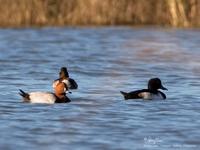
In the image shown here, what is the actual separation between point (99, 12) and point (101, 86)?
12.4 meters

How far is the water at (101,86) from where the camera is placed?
931cm

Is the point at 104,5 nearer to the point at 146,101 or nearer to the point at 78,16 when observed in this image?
the point at 78,16

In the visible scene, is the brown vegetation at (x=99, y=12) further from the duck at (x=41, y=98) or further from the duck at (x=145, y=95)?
the duck at (x=41, y=98)

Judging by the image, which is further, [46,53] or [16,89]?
[46,53]

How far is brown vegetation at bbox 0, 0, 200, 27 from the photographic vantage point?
2625cm

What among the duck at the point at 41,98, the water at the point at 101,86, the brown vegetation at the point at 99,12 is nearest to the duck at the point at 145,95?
the water at the point at 101,86

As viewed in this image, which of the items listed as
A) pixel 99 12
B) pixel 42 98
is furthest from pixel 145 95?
pixel 99 12

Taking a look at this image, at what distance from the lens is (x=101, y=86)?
47.5ft

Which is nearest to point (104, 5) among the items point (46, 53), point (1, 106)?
point (46, 53)

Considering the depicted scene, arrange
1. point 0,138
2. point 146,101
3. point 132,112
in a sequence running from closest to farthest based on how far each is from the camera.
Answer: point 0,138
point 132,112
point 146,101

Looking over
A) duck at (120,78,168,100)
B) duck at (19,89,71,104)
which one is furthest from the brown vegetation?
duck at (19,89,71,104)

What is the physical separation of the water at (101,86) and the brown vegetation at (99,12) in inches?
12.2

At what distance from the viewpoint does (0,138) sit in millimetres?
9188

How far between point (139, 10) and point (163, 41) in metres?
3.15
